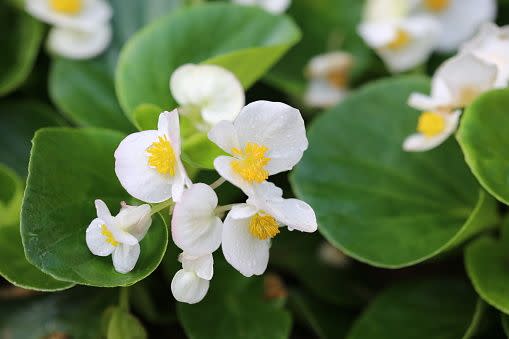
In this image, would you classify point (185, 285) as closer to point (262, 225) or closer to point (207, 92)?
point (262, 225)

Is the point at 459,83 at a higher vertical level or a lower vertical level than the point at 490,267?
higher

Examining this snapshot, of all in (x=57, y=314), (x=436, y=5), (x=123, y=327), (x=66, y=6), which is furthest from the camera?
(x=436, y=5)

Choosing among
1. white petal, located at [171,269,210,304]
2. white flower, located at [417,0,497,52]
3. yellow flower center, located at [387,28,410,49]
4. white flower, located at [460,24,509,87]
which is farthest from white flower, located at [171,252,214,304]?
white flower, located at [417,0,497,52]

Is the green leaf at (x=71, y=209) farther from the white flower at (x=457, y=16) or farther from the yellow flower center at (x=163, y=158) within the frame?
the white flower at (x=457, y=16)

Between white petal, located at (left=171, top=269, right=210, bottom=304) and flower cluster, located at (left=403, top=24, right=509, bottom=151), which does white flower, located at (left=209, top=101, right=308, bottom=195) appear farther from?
flower cluster, located at (left=403, top=24, right=509, bottom=151)

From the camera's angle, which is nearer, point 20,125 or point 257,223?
point 257,223

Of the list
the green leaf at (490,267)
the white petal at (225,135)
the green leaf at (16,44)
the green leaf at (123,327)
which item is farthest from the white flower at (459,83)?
the green leaf at (16,44)

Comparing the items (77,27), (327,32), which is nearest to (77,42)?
(77,27)

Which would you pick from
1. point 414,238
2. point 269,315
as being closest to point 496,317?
point 414,238
